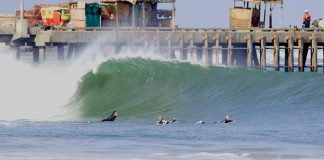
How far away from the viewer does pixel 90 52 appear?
64188mm

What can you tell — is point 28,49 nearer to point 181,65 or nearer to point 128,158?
point 181,65

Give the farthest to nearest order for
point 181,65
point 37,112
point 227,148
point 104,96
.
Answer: point 181,65, point 104,96, point 37,112, point 227,148

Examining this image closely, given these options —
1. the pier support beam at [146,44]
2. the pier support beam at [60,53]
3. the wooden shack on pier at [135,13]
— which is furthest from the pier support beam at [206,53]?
the pier support beam at [60,53]

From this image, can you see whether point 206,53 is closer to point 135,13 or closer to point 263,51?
point 263,51

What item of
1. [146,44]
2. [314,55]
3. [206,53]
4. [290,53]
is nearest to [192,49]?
[206,53]

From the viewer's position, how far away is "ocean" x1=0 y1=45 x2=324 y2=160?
30609 millimetres

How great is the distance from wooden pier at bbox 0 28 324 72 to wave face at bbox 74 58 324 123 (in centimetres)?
266

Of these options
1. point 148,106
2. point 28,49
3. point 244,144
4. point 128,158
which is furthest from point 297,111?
point 28,49

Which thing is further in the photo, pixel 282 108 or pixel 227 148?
pixel 282 108

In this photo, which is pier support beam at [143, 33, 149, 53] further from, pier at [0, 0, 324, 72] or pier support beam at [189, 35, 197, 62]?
pier support beam at [189, 35, 197, 62]

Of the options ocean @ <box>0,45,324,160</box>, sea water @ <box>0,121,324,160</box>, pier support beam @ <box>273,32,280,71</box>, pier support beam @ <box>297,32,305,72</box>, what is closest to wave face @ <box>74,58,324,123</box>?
ocean @ <box>0,45,324,160</box>

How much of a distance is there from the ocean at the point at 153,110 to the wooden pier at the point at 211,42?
2.00 m

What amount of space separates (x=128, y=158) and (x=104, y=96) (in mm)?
23368

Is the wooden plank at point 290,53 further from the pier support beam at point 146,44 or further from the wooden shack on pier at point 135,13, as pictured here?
the wooden shack on pier at point 135,13
